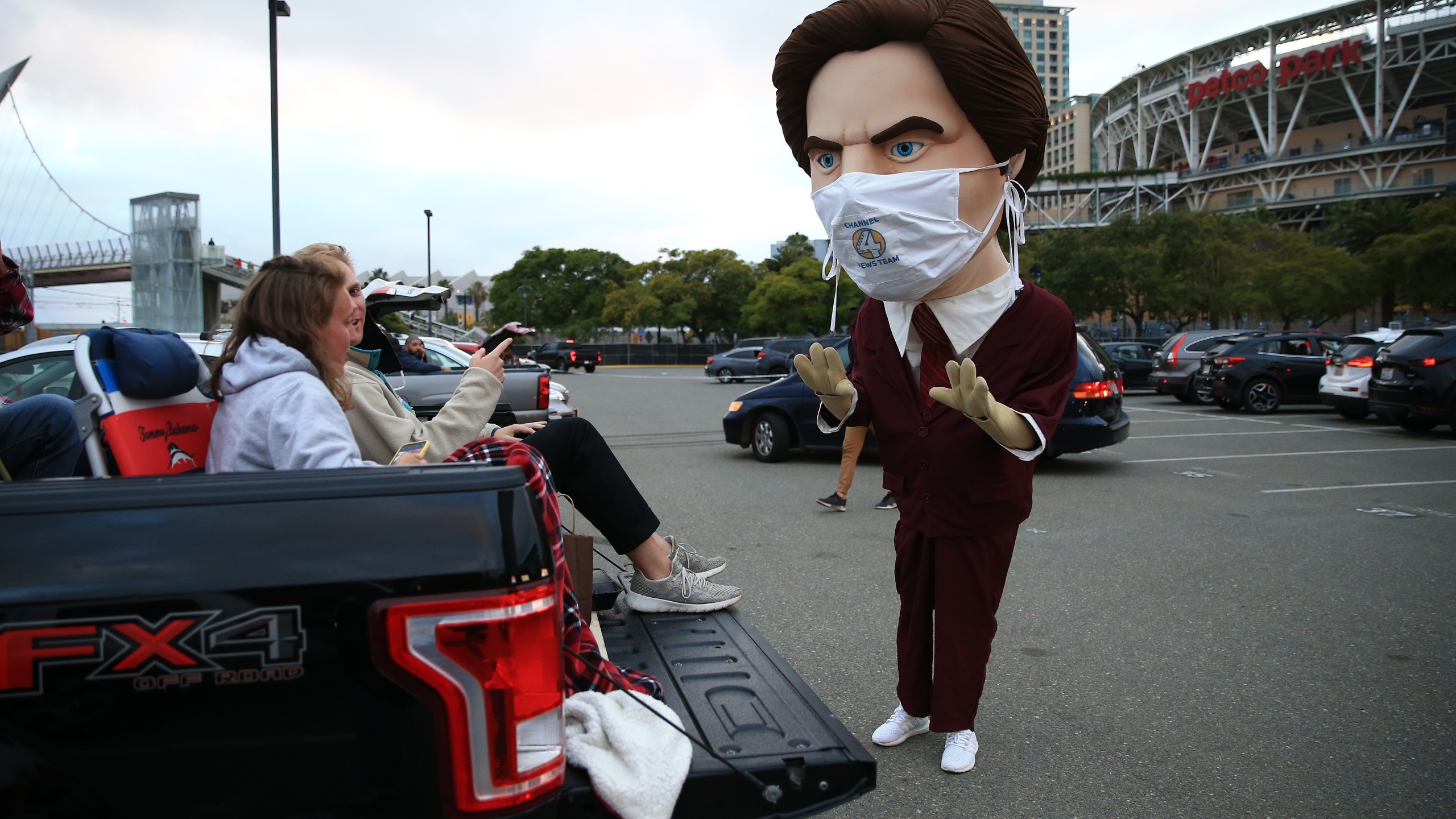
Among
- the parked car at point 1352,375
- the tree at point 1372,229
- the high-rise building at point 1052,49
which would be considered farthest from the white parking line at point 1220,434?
the high-rise building at point 1052,49

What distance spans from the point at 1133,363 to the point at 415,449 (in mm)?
23010

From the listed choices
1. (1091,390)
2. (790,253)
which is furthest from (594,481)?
(790,253)

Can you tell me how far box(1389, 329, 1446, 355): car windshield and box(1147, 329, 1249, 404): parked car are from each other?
5706 mm

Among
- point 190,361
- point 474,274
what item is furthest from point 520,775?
point 474,274

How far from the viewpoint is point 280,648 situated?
1319 millimetres

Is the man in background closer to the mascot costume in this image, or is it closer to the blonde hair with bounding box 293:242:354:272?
the blonde hair with bounding box 293:242:354:272

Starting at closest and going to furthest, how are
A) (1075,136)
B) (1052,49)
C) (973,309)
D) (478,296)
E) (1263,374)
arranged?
(973,309) < (1263,374) < (478,296) < (1075,136) < (1052,49)

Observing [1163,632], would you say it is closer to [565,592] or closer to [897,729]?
[897,729]

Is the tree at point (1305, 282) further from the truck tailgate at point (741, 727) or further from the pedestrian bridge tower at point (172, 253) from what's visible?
the pedestrian bridge tower at point (172, 253)

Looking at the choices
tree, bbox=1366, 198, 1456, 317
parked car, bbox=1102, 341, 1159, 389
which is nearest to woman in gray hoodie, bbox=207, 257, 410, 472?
parked car, bbox=1102, 341, 1159, 389

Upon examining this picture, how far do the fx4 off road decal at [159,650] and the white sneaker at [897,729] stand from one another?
2.50 metres

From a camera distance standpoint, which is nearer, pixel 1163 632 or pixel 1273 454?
pixel 1163 632

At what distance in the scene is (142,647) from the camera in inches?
50.2

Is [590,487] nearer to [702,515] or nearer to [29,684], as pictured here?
[29,684]
